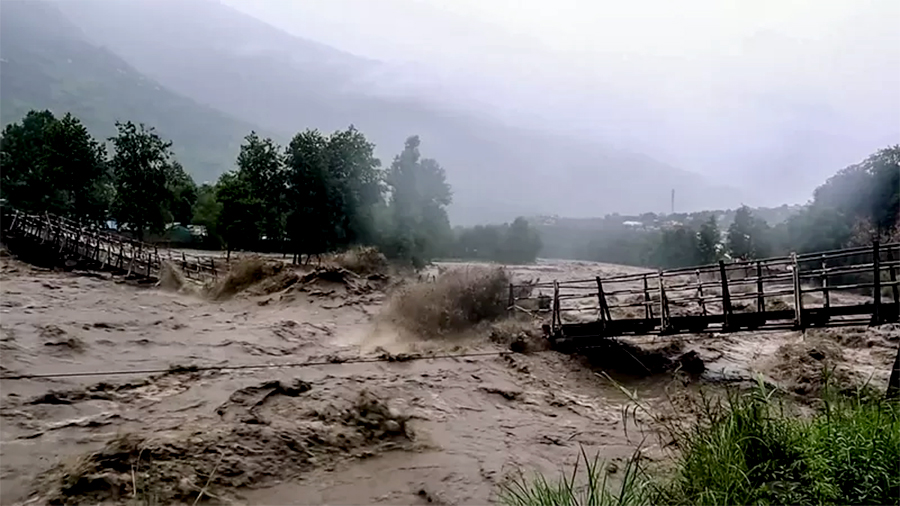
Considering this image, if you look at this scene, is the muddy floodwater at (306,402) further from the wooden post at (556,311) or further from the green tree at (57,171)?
the green tree at (57,171)

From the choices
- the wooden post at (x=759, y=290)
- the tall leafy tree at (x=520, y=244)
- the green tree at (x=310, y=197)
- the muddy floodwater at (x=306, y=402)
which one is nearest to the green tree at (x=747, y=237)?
the muddy floodwater at (x=306, y=402)

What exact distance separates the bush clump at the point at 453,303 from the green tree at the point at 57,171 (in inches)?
824

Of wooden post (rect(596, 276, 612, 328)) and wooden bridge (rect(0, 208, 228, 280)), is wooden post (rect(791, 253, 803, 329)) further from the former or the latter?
wooden bridge (rect(0, 208, 228, 280))

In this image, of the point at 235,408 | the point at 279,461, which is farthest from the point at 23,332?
the point at 279,461

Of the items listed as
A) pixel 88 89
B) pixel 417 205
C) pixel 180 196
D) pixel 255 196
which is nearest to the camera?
pixel 417 205

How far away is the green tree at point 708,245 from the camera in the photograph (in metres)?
16.7

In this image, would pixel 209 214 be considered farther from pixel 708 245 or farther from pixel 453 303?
pixel 708 245

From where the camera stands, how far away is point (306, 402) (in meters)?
8.05

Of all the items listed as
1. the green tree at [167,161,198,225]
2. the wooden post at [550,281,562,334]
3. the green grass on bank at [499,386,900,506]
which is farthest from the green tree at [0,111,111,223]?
the green grass on bank at [499,386,900,506]

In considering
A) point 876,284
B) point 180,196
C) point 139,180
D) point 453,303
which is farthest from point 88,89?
point 876,284

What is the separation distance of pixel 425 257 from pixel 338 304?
7.43 metres

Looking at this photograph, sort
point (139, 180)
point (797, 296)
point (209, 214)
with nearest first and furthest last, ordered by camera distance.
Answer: point (797, 296) < point (139, 180) < point (209, 214)

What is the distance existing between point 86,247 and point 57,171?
8.21 m

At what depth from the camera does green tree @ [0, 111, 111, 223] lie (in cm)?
2761
